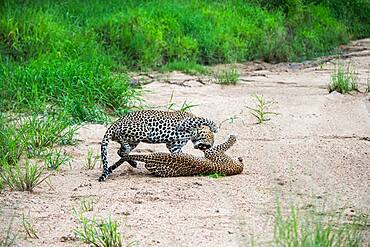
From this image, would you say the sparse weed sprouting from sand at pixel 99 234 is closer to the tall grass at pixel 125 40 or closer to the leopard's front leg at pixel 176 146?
the leopard's front leg at pixel 176 146

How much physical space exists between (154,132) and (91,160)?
922 mm

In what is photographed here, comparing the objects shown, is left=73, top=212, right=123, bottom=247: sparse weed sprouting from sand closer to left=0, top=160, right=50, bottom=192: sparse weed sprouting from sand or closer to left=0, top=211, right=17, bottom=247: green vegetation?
left=0, top=211, right=17, bottom=247: green vegetation

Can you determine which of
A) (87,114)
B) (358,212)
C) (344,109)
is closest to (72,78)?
(87,114)

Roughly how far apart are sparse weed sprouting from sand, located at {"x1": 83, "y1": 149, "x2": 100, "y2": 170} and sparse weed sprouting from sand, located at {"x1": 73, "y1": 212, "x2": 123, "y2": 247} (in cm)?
184

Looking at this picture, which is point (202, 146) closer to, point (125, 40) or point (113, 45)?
point (113, 45)

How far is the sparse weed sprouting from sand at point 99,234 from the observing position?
505 cm

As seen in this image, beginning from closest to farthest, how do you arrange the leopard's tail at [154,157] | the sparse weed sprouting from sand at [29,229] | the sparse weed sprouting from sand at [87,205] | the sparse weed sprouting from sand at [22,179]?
1. the sparse weed sprouting from sand at [29,229]
2. the sparse weed sprouting from sand at [87,205]
3. the sparse weed sprouting from sand at [22,179]
4. the leopard's tail at [154,157]

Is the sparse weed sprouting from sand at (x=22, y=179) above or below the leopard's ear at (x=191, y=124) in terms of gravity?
below

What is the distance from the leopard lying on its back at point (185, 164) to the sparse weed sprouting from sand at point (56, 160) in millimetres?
666

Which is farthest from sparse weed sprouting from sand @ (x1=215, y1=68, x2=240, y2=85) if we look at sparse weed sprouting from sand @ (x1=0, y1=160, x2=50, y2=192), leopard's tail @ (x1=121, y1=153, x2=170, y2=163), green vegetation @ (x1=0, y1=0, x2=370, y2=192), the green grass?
sparse weed sprouting from sand @ (x1=0, y1=160, x2=50, y2=192)

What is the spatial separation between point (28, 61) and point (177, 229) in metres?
6.16

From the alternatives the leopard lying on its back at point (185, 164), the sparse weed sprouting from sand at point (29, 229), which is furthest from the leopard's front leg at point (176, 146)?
the sparse weed sprouting from sand at point (29, 229)

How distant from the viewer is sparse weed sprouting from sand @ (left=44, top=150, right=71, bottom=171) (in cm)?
738

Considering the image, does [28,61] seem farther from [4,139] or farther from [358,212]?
[358,212]
